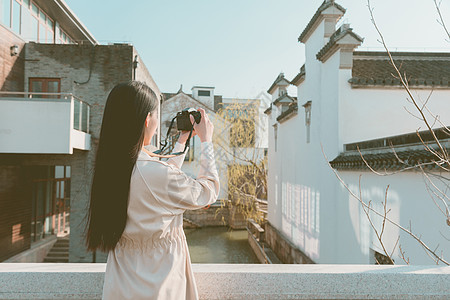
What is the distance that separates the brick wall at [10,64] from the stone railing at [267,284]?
8007mm

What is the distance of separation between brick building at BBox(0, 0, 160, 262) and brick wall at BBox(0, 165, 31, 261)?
2cm

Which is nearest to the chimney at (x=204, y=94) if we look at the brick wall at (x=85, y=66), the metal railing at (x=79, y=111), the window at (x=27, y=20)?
the window at (x=27, y=20)

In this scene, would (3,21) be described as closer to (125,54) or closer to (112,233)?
(125,54)

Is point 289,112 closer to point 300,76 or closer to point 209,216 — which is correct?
point 300,76

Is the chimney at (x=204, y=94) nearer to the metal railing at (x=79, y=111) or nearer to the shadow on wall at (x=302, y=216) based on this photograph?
the shadow on wall at (x=302, y=216)

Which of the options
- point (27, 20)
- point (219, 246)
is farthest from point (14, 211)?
point (219, 246)

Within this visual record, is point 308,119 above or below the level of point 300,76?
below

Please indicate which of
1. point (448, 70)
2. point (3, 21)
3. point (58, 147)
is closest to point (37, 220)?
point (58, 147)

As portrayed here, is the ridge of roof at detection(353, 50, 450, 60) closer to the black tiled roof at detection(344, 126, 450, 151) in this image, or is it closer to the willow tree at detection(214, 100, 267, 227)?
the black tiled roof at detection(344, 126, 450, 151)

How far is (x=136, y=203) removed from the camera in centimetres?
115

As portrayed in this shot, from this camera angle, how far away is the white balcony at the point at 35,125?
6688mm

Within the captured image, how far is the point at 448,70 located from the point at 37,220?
11.7 meters

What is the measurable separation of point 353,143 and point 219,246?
10.7 m

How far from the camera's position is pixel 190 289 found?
129 centimetres
